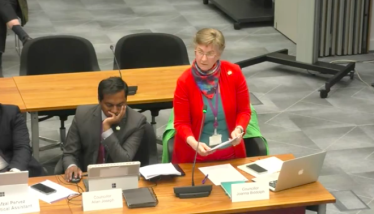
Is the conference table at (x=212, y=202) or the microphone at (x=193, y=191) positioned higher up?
the microphone at (x=193, y=191)

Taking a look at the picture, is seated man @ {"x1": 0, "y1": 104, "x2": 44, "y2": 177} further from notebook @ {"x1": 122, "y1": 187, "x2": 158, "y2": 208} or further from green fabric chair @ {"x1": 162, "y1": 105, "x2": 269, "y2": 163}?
notebook @ {"x1": 122, "y1": 187, "x2": 158, "y2": 208}

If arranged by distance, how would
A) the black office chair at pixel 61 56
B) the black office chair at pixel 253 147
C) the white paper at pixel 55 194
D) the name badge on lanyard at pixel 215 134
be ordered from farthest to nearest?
the black office chair at pixel 61 56 < the black office chair at pixel 253 147 < the name badge on lanyard at pixel 215 134 < the white paper at pixel 55 194

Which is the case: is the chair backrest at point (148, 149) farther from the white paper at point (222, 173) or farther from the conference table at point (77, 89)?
the conference table at point (77, 89)

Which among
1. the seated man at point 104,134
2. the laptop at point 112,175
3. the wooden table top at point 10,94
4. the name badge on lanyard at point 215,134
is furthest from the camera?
the wooden table top at point 10,94

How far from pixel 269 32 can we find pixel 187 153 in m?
5.66

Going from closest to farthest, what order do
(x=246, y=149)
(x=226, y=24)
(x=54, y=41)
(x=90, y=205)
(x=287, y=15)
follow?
1. (x=90, y=205)
2. (x=246, y=149)
3. (x=54, y=41)
4. (x=287, y=15)
5. (x=226, y=24)

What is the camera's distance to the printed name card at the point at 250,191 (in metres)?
4.02

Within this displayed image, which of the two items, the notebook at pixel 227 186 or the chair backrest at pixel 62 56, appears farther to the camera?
the chair backrest at pixel 62 56

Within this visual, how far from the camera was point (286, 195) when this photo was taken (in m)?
4.12

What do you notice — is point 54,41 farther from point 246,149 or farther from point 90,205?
point 90,205

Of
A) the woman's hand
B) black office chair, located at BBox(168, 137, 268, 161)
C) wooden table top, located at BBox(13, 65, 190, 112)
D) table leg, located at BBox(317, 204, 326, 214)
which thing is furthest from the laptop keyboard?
wooden table top, located at BBox(13, 65, 190, 112)

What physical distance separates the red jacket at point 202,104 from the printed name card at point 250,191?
56 centimetres

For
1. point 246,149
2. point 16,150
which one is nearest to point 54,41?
point 16,150

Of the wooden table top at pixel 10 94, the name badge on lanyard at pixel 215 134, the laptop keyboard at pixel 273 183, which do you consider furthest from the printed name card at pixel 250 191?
the wooden table top at pixel 10 94
